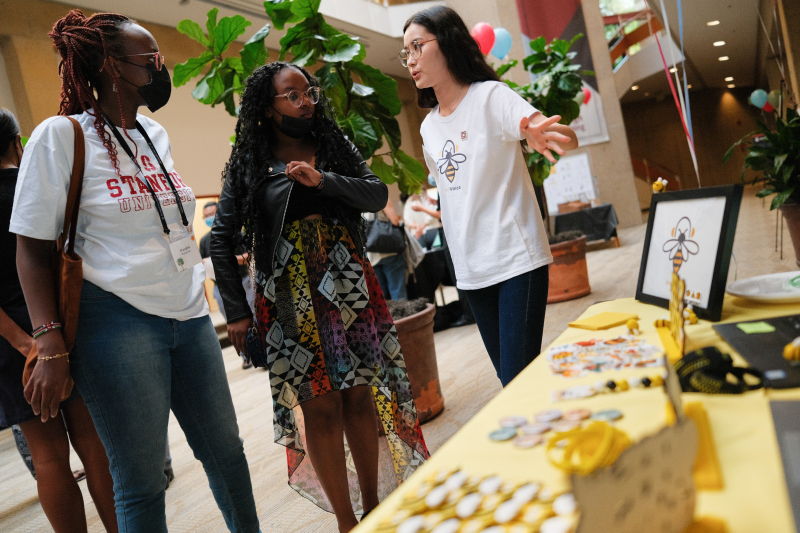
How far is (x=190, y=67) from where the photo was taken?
2.90m

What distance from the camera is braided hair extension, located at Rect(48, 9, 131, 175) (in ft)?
4.52

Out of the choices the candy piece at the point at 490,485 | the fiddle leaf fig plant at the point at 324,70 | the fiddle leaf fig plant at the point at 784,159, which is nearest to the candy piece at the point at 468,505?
the candy piece at the point at 490,485

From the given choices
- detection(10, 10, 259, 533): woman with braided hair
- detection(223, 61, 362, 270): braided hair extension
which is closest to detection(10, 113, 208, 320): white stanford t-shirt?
detection(10, 10, 259, 533): woman with braided hair

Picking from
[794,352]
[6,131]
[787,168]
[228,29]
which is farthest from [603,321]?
[787,168]

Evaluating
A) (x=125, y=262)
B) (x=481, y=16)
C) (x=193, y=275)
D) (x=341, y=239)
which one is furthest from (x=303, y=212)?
(x=481, y=16)

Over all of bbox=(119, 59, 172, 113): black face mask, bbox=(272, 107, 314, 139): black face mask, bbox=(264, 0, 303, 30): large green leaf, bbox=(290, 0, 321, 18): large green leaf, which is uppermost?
bbox=(264, 0, 303, 30): large green leaf

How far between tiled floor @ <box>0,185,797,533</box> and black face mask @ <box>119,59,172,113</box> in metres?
1.42

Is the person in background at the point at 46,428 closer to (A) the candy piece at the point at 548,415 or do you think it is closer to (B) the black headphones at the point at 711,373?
(A) the candy piece at the point at 548,415

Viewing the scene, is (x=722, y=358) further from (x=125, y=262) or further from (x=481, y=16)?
(x=481, y=16)

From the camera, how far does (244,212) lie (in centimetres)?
168

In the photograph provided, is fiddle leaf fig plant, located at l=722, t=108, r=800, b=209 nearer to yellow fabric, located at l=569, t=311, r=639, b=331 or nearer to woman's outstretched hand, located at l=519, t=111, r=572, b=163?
woman's outstretched hand, located at l=519, t=111, r=572, b=163

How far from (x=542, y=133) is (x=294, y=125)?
0.74m

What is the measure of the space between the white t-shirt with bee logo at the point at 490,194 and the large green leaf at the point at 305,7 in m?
1.22

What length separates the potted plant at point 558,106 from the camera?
4473 mm
